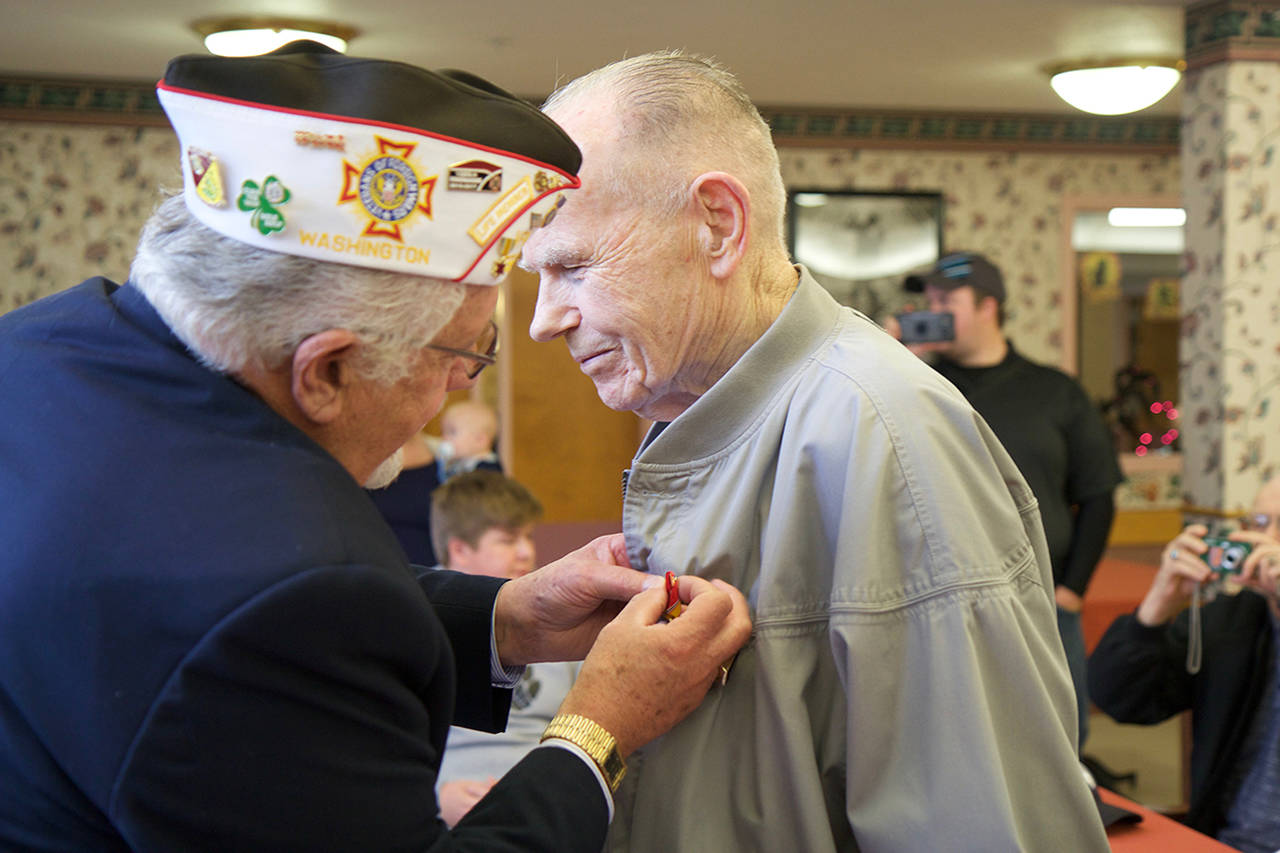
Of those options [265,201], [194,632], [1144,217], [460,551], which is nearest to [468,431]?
[460,551]

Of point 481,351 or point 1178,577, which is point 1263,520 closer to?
point 1178,577

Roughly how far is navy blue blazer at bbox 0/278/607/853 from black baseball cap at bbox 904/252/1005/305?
3141 millimetres

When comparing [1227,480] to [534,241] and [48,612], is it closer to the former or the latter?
[534,241]

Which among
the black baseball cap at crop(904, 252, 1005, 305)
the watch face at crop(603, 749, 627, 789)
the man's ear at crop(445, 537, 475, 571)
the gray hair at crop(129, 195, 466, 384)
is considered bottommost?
the man's ear at crop(445, 537, 475, 571)

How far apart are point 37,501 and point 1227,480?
4.61 metres

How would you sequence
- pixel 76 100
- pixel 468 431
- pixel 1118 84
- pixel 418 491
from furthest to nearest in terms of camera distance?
pixel 76 100 < pixel 1118 84 < pixel 468 431 < pixel 418 491

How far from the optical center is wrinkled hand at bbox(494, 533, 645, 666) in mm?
1281

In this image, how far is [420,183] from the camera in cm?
97

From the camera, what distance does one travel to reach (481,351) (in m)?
1.06

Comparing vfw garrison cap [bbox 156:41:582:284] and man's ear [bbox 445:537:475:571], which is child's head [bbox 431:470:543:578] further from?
vfw garrison cap [bbox 156:41:582:284]

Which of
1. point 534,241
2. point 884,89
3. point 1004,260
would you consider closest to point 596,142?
point 534,241

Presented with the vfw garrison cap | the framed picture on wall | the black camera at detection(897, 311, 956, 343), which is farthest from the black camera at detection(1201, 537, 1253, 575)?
the framed picture on wall

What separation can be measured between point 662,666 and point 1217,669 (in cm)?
203

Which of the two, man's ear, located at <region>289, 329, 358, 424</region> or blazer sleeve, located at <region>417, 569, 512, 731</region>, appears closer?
man's ear, located at <region>289, 329, 358, 424</region>
